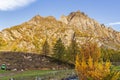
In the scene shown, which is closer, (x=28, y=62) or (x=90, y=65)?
(x=90, y=65)

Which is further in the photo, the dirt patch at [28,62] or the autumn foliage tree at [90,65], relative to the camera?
the dirt patch at [28,62]

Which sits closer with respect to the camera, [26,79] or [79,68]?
[79,68]

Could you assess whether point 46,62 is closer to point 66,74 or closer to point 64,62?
point 64,62

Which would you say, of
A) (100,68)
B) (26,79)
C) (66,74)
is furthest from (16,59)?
(100,68)

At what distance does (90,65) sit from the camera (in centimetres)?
4241

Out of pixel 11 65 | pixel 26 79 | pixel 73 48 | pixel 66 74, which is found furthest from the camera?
pixel 73 48

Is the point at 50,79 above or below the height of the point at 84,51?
below

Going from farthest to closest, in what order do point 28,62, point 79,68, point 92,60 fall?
point 28,62 → point 92,60 → point 79,68

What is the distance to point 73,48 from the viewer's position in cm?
11306

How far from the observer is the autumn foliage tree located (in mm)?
38062

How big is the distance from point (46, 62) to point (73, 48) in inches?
647

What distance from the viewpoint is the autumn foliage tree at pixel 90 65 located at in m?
38.1

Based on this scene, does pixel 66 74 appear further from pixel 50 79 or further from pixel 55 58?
pixel 55 58

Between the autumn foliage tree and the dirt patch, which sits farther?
the dirt patch
